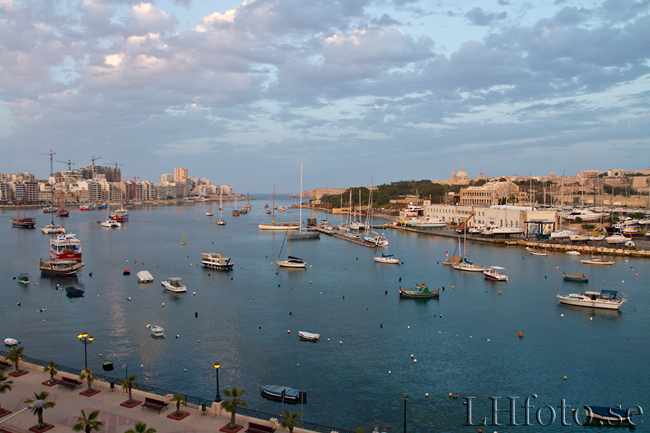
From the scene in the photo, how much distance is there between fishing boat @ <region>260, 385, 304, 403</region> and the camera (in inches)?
616

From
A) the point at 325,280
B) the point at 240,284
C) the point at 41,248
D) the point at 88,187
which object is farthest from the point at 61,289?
the point at 88,187

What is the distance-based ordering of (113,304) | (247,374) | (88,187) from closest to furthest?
1. (247,374)
2. (113,304)
3. (88,187)

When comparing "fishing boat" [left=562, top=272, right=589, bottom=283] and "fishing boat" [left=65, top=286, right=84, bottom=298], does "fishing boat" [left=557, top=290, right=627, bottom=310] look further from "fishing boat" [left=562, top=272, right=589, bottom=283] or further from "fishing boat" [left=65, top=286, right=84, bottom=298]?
"fishing boat" [left=65, top=286, right=84, bottom=298]

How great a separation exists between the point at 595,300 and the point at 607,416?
594 inches

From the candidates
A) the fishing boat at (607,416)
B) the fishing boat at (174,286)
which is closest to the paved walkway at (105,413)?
the fishing boat at (607,416)

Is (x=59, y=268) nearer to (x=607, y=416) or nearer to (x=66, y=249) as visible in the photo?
(x=66, y=249)

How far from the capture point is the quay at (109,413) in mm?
11797

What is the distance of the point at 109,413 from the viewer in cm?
1250

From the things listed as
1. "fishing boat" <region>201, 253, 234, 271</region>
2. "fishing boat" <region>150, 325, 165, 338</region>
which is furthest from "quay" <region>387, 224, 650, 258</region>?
"fishing boat" <region>150, 325, 165, 338</region>

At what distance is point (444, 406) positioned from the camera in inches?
615

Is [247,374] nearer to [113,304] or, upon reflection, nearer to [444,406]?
[444,406]

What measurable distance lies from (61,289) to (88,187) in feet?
598

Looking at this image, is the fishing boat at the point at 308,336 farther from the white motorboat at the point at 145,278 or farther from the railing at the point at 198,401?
the white motorboat at the point at 145,278

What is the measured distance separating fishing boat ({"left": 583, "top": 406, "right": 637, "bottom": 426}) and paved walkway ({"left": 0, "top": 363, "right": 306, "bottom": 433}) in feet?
32.0
